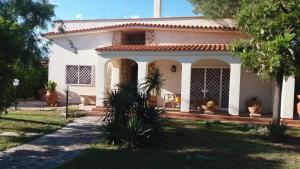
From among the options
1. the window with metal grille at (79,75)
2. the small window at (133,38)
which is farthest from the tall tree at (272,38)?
→ the window with metal grille at (79,75)

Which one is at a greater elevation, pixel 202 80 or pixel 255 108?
pixel 202 80

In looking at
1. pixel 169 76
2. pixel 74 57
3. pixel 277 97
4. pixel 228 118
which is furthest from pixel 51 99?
pixel 277 97

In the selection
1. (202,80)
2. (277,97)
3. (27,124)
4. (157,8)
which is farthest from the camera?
(157,8)

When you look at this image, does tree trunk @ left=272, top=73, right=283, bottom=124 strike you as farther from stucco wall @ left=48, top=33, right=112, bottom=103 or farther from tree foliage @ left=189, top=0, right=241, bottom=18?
stucco wall @ left=48, top=33, right=112, bottom=103

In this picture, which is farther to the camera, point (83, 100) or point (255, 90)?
point (83, 100)

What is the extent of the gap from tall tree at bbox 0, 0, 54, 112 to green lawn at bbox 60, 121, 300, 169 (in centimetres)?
269

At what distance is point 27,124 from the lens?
53.4 feet

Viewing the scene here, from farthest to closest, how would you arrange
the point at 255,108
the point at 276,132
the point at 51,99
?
the point at 51,99 < the point at 255,108 < the point at 276,132

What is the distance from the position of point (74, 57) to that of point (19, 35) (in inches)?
584

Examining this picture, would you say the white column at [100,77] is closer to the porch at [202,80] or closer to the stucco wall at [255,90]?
the porch at [202,80]

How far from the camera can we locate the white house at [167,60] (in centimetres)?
1958

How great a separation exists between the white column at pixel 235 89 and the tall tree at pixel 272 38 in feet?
14.3

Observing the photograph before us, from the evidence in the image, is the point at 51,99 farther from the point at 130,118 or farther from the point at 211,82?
the point at 130,118

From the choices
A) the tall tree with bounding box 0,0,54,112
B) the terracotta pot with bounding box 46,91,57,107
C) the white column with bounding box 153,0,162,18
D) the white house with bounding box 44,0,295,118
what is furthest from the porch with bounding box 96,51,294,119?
the white column with bounding box 153,0,162,18
